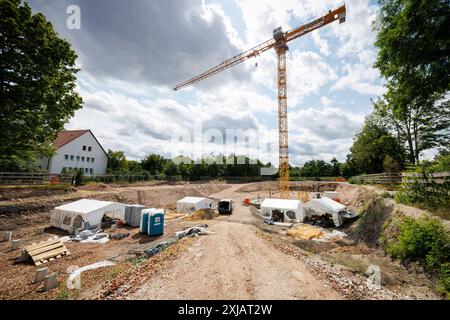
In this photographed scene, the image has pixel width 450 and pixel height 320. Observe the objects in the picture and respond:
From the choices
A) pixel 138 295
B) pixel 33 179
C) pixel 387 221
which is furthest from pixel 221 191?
pixel 138 295

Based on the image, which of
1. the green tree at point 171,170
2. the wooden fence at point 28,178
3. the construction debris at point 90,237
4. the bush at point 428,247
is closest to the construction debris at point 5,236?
the construction debris at point 90,237

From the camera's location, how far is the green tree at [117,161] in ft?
155

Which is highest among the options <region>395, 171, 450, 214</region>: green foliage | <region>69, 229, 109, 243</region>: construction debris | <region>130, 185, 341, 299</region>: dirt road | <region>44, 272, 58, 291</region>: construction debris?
<region>395, 171, 450, 214</region>: green foliage

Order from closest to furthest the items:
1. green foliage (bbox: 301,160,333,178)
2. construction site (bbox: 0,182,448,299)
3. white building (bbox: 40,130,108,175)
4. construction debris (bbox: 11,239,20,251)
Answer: construction site (bbox: 0,182,448,299) → construction debris (bbox: 11,239,20,251) → white building (bbox: 40,130,108,175) → green foliage (bbox: 301,160,333,178)

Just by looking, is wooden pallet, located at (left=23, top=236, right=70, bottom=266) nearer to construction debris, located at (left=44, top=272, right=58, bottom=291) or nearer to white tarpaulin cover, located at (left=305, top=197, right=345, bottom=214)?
construction debris, located at (left=44, top=272, right=58, bottom=291)

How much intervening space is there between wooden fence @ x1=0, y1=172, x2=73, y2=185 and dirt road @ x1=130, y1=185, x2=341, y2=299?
24.4 meters

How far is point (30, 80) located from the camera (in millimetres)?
13930

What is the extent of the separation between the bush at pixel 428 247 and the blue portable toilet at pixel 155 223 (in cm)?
1540

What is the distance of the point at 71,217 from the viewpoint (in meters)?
15.6

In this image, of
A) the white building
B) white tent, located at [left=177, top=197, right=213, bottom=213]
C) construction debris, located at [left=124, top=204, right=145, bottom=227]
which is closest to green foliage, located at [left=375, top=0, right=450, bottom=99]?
white tent, located at [left=177, top=197, right=213, bottom=213]

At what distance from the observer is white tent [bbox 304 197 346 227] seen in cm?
1919

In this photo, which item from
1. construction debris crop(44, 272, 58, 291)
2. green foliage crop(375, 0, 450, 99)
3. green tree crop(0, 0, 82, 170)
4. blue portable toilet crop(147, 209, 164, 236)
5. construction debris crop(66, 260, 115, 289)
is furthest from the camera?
blue portable toilet crop(147, 209, 164, 236)

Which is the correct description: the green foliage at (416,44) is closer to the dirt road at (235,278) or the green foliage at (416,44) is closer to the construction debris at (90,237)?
the dirt road at (235,278)

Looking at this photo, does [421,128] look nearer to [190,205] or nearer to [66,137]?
[190,205]
